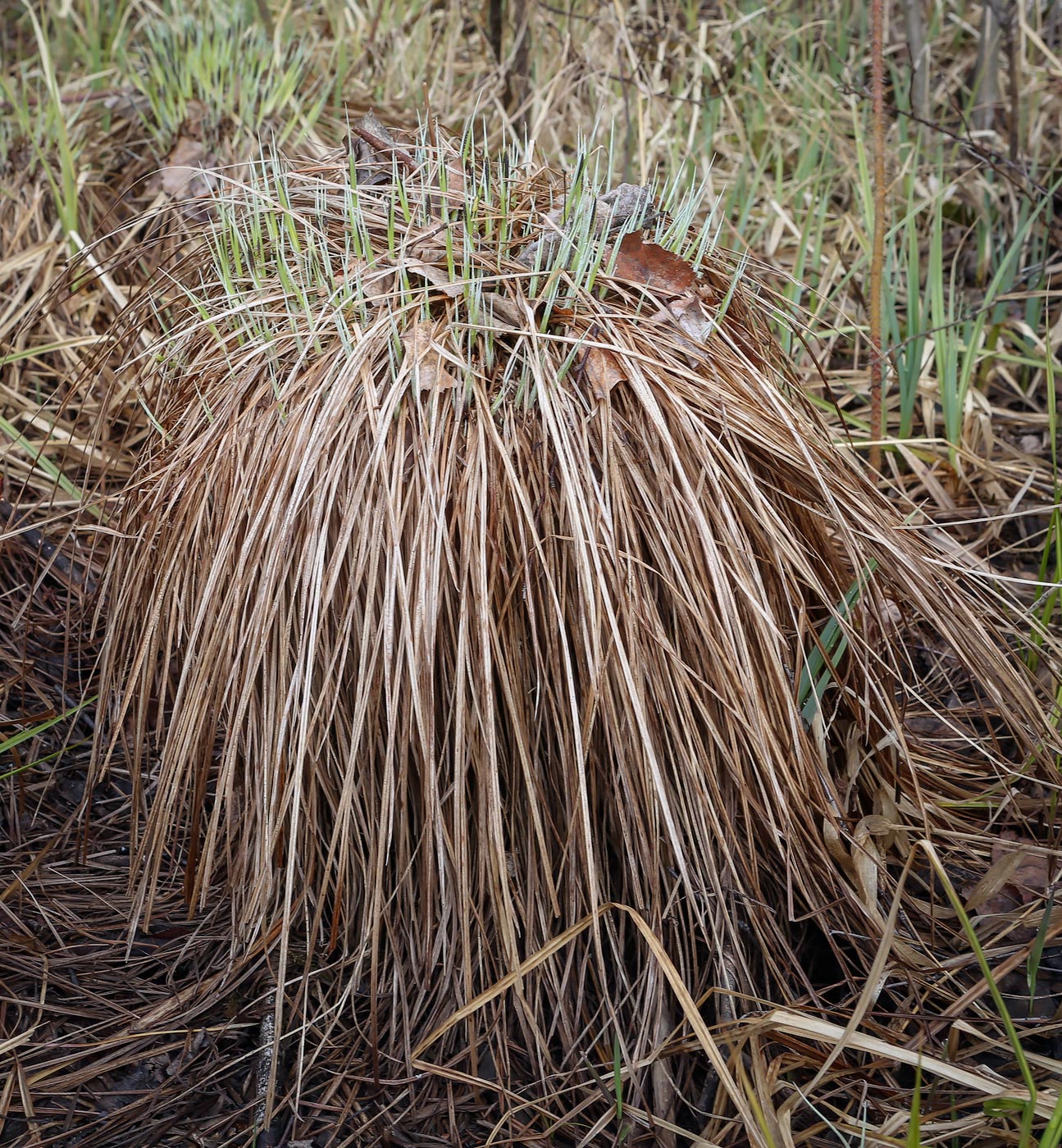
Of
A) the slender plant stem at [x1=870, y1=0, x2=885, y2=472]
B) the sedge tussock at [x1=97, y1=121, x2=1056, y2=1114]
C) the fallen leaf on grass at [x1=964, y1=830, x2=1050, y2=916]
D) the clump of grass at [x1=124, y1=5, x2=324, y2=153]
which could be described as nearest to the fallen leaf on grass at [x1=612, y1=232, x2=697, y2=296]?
the sedge tussock at [x1=97, y1=121, x2=1056, y2=1114]

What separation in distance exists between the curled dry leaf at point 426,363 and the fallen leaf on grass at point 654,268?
0.93 ft

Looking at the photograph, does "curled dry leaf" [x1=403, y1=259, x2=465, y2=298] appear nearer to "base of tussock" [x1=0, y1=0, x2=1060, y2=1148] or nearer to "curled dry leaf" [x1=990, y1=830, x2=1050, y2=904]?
"base of tussock" [x1=0, y1=0, x2=1060, y2=1148]

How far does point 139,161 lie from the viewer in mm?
2543

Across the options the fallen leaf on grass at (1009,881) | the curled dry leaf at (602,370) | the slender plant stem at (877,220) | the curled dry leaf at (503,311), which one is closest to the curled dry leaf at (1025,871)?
the fallen leaf on grass at (1009,881)

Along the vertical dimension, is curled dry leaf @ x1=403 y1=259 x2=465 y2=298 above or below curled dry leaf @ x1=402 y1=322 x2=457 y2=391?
above

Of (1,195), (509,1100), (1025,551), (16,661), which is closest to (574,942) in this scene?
(509,1100)

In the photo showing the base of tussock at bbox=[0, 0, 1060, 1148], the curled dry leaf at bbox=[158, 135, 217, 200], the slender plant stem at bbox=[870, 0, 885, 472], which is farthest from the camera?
the curled dry leaf at bbox=[158, 135, 217, 200]

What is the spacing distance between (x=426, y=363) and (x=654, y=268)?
35cm

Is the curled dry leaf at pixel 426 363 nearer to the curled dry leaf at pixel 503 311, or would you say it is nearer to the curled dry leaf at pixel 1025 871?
the curled dry leaf at pixel 503 311

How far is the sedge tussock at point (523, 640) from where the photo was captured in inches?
46.8

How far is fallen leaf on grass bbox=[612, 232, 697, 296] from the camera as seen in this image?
1.35 m

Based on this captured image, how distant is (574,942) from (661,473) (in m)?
0.57

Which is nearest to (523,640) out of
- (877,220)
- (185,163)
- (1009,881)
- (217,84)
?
(1009,881)

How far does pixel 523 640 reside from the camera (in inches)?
48.5
